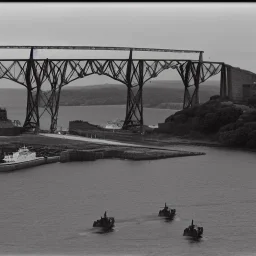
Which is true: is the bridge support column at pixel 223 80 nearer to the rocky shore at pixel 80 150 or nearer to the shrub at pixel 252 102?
the shrub at pixel 252 102

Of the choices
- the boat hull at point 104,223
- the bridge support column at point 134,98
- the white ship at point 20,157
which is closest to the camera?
the boat hull at point 104,223

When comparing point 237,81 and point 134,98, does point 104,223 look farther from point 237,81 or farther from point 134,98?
point 237,81

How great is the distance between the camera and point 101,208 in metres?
51.4

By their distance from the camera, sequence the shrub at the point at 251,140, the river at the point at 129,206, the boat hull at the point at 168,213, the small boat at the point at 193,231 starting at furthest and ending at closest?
the shrub at the point at 251,140
the boat hull at the point at 168,213
the small boat at the point at 193,231
the river at the point at 129,206

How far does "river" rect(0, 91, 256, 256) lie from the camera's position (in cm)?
4072

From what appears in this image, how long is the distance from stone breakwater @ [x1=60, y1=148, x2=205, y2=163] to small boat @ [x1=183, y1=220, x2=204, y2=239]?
42052mm

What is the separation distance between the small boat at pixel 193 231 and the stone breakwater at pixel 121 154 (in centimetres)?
4205

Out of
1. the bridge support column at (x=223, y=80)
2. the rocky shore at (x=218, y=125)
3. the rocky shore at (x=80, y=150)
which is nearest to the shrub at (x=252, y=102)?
the rocky shore at (x=218, y=125)

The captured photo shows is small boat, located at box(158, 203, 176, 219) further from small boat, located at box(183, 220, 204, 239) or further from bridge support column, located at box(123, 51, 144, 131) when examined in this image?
bridge support column, located at box(123, 51, 144, 131)

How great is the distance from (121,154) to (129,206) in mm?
36168

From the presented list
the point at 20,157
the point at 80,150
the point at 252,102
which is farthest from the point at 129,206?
the point at 252,102

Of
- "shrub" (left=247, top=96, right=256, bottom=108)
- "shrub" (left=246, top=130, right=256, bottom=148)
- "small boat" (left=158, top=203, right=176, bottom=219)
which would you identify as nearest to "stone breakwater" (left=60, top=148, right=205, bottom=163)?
"shrub" (left=246, top=130, right=256, bottom=148)

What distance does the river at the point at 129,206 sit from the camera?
1603 inches

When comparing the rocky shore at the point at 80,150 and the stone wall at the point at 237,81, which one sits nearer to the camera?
the rocky shore at the point at 80,150
